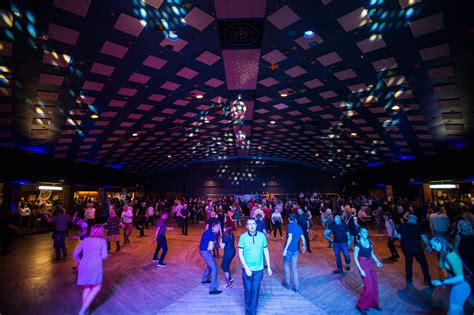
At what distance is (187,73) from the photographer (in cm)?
923

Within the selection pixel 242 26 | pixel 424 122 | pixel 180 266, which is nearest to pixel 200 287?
pixel 180 266

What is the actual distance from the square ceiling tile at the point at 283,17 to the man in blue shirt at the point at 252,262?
5244mm

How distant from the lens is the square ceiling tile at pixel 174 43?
23.1 ft

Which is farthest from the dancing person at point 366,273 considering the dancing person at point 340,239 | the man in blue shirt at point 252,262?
the dancing person at point 340,239

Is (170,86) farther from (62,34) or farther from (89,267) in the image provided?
(89,267)

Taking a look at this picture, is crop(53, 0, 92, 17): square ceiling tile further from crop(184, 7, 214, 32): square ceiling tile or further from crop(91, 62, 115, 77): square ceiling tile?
crop(91, 62, 115, 77): square ceiling tile

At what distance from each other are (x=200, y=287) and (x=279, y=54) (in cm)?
752

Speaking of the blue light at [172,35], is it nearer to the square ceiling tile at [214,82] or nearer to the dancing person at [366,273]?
the square ceiling tile at [214,82]

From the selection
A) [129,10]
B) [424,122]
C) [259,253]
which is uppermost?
[129,10]

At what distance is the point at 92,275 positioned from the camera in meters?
4.55

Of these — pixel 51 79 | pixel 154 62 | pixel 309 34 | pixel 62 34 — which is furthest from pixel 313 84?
pixel 51 79

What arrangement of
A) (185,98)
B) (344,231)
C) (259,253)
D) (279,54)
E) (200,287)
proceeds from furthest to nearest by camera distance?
(185,98)
(279,54)
(344,231)
(200,287)
(259,253)

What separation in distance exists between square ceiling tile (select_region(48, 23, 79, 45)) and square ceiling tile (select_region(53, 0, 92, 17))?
681mm

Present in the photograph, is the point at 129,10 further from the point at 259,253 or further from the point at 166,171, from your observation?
the point at 166,171
